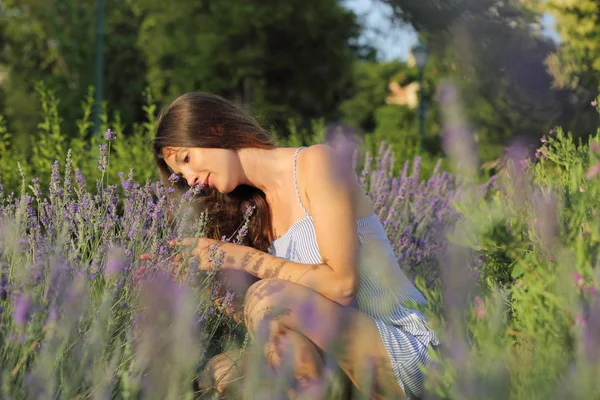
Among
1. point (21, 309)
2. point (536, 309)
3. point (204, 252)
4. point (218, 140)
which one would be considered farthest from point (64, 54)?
point (536, 309)

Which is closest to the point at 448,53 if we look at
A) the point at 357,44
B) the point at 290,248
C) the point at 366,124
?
the point at 290,248

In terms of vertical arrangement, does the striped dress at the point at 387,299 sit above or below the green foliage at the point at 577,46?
below

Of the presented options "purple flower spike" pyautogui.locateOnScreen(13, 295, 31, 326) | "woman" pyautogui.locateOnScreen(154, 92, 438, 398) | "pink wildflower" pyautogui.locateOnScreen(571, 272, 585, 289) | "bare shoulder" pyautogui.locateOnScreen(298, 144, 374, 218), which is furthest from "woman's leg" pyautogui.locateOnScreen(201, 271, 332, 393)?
"pink wildflower" pyautogui.locateOnScreen(571, 272, 585, 289)

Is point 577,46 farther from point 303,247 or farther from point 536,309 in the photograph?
point 536,309

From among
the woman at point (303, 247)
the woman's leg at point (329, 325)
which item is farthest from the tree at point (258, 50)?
the woman's leg at point (329, 325)

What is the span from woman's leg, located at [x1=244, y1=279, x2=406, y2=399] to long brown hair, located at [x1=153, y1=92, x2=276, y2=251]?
512mm

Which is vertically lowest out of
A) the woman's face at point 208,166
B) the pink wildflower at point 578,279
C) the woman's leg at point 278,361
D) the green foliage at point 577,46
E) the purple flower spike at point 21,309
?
the woman's leg at point 278,361

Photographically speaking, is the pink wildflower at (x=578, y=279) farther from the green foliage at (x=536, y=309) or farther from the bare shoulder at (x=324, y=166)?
the bare shoulder at (x=324, y=166)

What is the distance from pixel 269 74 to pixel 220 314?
22.8 metres

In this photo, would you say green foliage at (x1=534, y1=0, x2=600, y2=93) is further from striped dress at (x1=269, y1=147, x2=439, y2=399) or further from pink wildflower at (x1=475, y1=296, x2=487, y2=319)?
pink wildflower at (x1=475, y1=296, x2=487, y2=319)

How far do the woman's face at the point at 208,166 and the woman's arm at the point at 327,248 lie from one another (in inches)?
12.4

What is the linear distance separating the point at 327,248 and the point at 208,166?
61 cm

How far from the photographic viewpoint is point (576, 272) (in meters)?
1.64

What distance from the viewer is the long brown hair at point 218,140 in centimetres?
300
